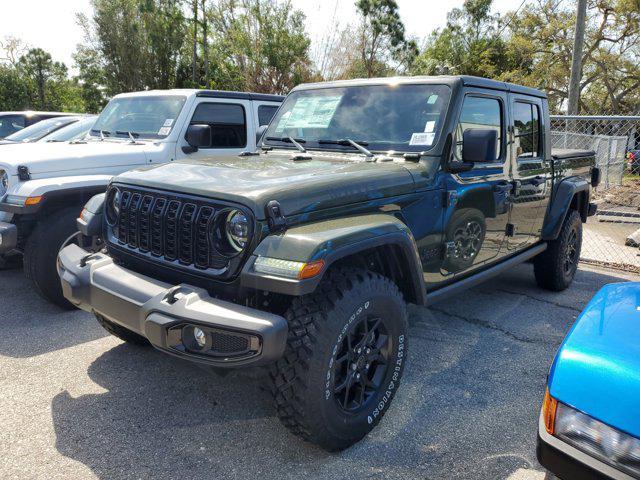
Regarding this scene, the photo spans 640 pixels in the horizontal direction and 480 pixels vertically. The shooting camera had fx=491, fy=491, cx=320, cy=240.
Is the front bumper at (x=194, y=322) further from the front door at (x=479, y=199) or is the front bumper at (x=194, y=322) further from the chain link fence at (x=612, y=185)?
the chain link fence at (x=612, y=185)

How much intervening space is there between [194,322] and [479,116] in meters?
2.53

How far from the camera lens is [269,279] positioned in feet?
6.90

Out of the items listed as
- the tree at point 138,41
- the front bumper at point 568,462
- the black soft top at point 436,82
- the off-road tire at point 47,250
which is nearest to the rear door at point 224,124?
the off-road tire at point 47,250

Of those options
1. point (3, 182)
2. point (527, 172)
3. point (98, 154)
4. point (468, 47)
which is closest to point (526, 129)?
point (527, 172)

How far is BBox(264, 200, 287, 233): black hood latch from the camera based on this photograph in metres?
2.24

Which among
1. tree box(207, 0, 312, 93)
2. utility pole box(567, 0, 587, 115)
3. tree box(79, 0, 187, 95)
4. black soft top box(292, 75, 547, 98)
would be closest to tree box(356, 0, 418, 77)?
tree box(207, 0, 312, 93)

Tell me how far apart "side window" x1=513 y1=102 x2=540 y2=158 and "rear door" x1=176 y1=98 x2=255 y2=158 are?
307 cm

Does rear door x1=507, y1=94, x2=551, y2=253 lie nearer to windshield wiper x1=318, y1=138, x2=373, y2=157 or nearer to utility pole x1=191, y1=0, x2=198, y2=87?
windshield wiper x1=318, y1=138, x2=373, y2=157

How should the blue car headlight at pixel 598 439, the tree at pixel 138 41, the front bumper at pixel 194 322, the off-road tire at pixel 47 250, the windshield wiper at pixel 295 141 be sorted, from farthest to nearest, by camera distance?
the tree at pixel 138 41 < the off-road tire at pixel 47 250 < the windshield wiper at pixel 295 141 < the front bumper at pixel 194 322 < the blue car headlight at pixel 598 439

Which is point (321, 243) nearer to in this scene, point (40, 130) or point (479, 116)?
point (479, 116)

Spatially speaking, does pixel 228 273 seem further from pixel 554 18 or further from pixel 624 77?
pixel 624 77

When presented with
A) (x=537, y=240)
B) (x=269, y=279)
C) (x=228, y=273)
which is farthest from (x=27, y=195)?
(x=537, y=240)

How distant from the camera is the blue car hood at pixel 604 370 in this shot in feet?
5.15

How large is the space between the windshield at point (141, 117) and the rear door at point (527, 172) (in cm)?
345
